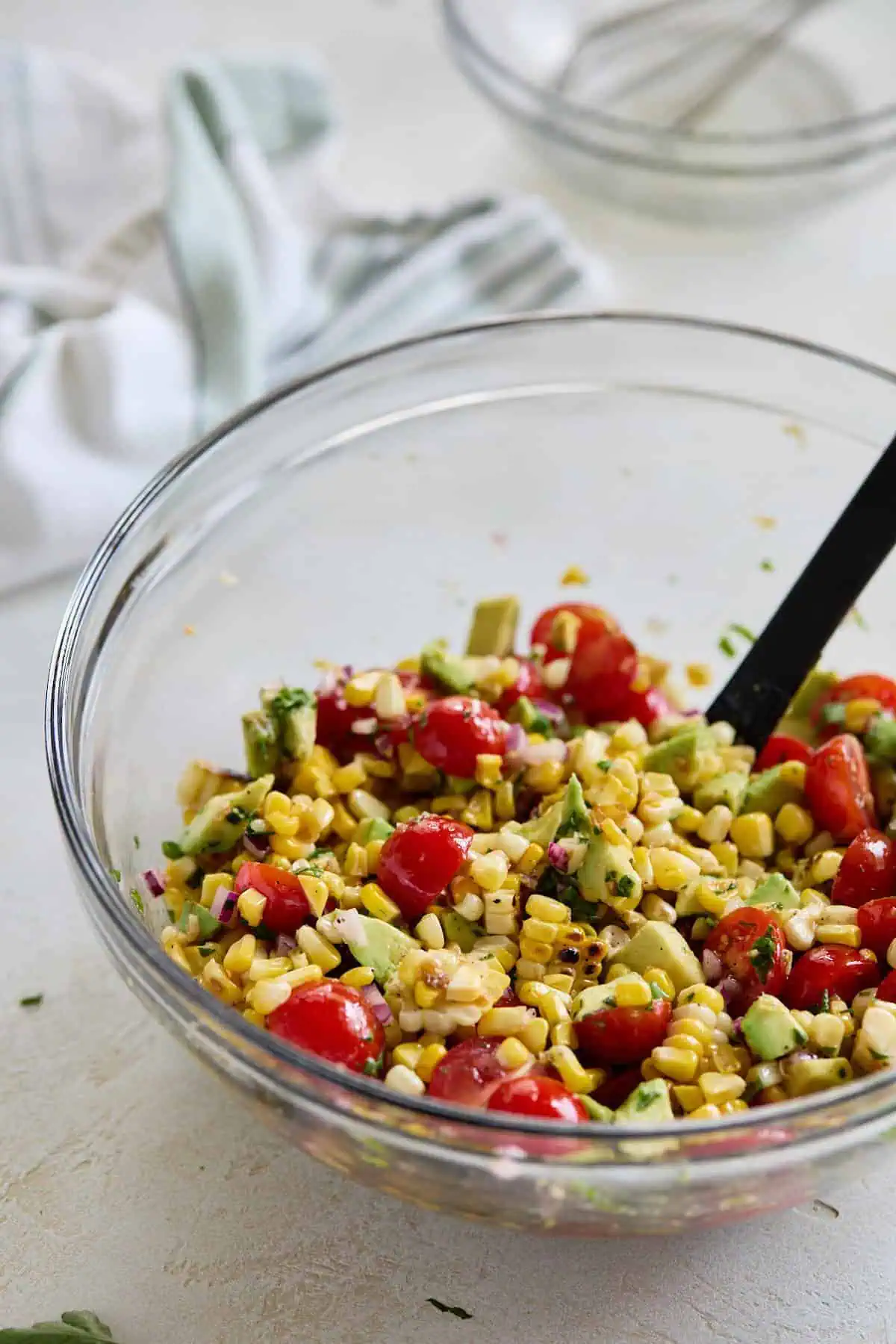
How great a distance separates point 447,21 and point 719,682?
1.27 m

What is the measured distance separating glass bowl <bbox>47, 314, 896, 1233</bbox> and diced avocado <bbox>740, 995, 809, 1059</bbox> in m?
0.65

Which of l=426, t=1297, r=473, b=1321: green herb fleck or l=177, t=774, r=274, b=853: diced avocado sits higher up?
l=177, t=774, r=274, b=853: diced avocado

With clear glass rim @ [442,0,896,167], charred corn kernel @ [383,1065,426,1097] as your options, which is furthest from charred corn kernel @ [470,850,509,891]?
clear glass rim @ [442,0,896,167]

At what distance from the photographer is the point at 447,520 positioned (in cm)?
211

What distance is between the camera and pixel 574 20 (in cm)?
289

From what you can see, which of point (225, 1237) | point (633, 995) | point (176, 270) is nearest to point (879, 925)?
point (633, 995)

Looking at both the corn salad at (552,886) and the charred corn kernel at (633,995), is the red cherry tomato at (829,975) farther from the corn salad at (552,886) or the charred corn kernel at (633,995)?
the charred corn kernel at (633,995)

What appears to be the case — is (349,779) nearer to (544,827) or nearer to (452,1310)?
(544,827)

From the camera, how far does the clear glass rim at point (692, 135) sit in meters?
2.35

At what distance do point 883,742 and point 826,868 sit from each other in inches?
7.8

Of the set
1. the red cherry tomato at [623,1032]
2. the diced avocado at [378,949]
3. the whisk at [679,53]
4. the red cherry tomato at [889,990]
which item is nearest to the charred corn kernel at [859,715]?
the red cherry tomato at [889,990]

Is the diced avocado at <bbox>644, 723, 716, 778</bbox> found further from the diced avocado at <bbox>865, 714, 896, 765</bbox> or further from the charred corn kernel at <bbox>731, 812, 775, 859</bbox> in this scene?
the diced avocado at <bbox>865, 714, 896, 765</bbox>

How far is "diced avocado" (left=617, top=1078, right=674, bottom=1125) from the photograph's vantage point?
1.28 meters

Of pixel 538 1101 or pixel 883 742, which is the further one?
pixel 883 742
